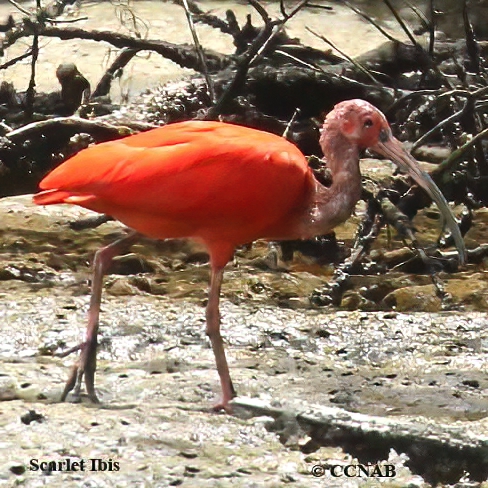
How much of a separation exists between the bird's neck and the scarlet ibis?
0.09 ft

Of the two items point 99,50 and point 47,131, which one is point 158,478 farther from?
point 99,50

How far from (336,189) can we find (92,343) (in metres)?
1.14

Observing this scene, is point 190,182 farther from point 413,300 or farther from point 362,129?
point 413,300

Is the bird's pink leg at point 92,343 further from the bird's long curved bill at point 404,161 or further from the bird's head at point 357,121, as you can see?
the bird's long curved bill at point 404,161

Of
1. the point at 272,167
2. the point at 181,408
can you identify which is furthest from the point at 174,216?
the point at 181,408

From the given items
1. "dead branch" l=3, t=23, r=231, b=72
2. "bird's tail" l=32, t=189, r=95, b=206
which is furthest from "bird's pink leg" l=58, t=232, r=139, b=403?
"dead branch" l=3, t=23, r=231, b=72

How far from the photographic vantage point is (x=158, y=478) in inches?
129

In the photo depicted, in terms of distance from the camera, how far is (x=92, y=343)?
13.8ft

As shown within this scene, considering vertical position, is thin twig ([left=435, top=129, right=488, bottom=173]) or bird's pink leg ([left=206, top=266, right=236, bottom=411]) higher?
thin twig ([left=435, top=129, right=488, bottom=173])

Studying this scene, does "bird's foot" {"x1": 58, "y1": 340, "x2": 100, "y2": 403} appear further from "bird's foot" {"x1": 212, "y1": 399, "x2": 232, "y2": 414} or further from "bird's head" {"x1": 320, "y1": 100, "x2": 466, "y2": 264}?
"bird's head" {"x1": 320, "y1": 100, "x2": 466, "y2": 264}

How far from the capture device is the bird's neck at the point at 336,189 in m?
A: 4.55

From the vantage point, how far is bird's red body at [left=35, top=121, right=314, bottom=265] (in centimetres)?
414

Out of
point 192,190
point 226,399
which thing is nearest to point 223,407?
point 226,399

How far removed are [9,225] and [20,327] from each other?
1.72 metres
